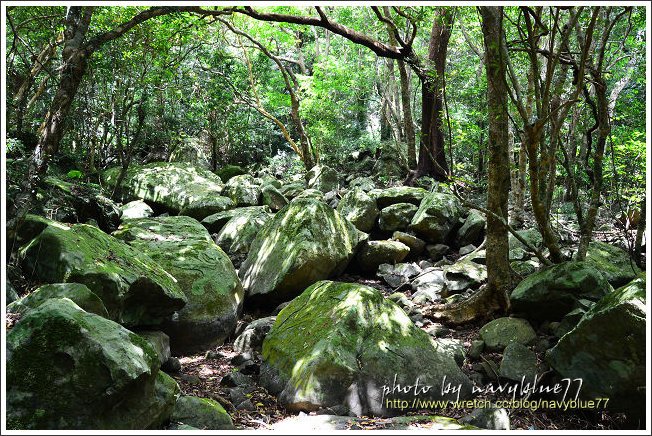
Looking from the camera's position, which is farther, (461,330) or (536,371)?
(461,330)

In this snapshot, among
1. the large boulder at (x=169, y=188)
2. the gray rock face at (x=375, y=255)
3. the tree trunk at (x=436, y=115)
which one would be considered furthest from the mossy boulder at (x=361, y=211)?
the large boulder at (x=169, y=188)

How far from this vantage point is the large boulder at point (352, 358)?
369 centimetres

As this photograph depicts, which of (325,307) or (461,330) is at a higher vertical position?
(325,307)

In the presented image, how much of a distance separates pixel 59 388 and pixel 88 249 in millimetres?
2205

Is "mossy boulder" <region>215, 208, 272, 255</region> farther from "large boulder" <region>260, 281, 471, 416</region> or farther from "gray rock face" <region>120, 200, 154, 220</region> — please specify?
"large boulder" <region>260, 281, 471, 416</region>

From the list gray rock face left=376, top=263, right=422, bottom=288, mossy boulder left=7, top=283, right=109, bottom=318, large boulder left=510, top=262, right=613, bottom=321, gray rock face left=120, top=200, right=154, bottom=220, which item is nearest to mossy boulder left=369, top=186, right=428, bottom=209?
gray rock face left=376, top=263, right=422, bottom=288

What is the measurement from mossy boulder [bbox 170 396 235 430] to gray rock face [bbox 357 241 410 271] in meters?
4.74

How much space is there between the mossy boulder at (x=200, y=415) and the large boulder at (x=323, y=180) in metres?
10.1

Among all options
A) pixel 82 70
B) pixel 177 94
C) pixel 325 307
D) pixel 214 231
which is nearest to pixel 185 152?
pixel 177 94

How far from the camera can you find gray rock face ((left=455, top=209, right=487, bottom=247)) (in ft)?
28.2

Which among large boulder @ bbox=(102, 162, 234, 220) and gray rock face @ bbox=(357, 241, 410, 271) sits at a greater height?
large boulder @ bbox=(102, 162, 234, 220)

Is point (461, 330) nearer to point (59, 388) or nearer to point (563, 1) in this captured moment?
point (563, 1)

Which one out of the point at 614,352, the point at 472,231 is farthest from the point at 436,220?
the point at 614,352

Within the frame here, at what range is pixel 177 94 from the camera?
12.9m
